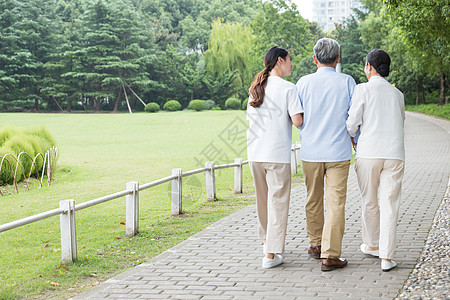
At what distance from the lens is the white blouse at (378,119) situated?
16.0 ft

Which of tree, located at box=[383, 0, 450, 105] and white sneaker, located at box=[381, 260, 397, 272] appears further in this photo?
tree, located at box=[383, 0, 450, 105]

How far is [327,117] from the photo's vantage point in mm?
4969

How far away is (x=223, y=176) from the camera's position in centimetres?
1606

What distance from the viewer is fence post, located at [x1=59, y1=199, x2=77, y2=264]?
5.59 meters

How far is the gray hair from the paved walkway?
199 cm

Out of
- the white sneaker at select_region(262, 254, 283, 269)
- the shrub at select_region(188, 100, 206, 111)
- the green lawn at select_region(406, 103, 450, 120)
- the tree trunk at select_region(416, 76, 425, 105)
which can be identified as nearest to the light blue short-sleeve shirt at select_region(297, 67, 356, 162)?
the white sneaker at select_region(262, 254, 283, 269)

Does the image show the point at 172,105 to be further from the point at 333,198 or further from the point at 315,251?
the point at 333,198

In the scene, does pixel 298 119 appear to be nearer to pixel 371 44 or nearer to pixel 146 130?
pixel 146 130

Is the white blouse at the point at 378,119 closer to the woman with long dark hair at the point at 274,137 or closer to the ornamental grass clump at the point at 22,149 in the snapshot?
the woman with long dark hair at the point at 274,137

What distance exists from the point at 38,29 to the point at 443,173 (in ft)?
174

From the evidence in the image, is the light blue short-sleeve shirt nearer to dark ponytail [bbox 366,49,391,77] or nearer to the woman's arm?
the woman's arm

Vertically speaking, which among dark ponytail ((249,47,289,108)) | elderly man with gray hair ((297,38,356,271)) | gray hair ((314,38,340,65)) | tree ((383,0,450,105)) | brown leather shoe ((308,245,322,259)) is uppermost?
tree ((383,0,450,105))

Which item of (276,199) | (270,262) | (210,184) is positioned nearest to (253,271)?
(270,262)

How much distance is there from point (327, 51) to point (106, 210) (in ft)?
22.1
